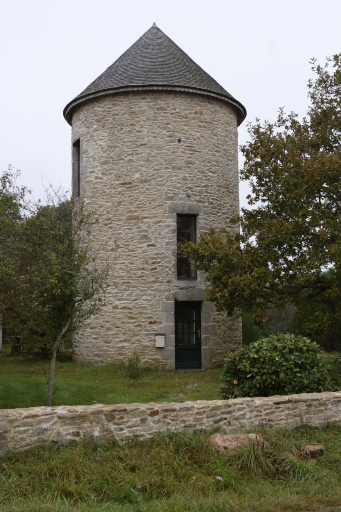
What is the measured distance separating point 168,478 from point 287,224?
750 cm

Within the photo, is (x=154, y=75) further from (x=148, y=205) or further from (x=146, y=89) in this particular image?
(x=148, y=205)

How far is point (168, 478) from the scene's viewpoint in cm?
602

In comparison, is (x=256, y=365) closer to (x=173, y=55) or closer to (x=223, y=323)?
(x=223, y=323)

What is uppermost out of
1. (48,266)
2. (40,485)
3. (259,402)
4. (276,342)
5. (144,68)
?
(144,68)

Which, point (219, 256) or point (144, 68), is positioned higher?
point (144, 68)

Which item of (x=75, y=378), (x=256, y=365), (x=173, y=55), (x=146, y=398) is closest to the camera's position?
(x=256, y=365)

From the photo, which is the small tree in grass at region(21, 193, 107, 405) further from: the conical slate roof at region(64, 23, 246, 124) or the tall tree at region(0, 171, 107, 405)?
the conical slate roof at region(64, 23, 246, 124)

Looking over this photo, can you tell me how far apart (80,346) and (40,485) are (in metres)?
11.1

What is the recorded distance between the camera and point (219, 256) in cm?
1290

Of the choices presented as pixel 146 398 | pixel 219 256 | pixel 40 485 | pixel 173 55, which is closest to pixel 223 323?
pixel 219 256

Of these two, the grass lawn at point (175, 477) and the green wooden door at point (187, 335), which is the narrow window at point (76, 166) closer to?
the green wooden door at point (187, 335)

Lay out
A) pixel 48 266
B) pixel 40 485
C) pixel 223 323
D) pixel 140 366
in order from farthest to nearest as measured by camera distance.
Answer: pixel 223 323
pixel 140 366
pixel 48 266
pixel 40 485

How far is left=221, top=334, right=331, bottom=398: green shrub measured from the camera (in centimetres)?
885

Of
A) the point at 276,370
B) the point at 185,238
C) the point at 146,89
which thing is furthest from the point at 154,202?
the point at 276,370
